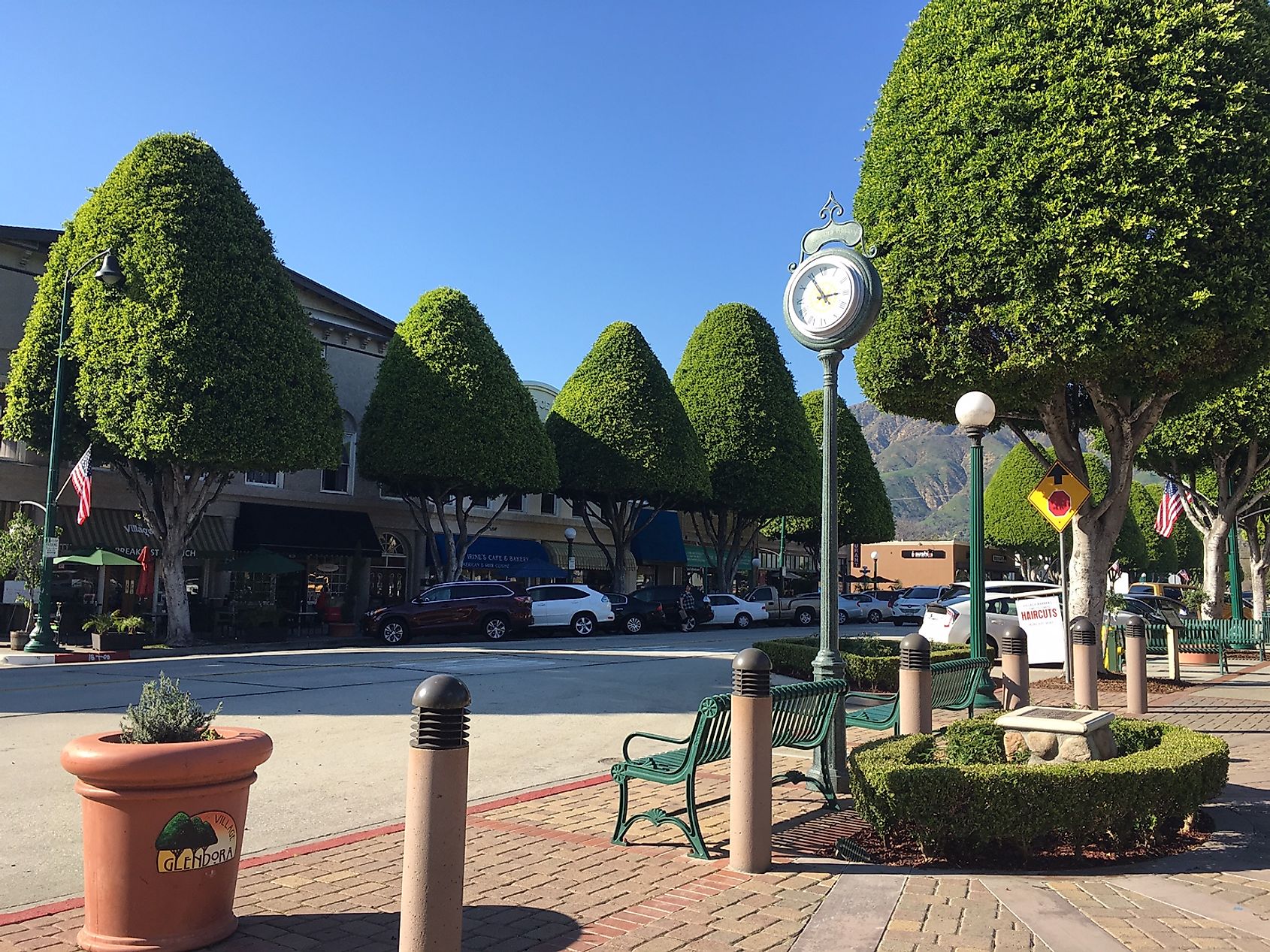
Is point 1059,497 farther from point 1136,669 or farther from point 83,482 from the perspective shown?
point 83,482

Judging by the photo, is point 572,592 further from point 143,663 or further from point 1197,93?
point 1197,93

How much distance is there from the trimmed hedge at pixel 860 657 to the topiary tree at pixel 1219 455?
9791 mm

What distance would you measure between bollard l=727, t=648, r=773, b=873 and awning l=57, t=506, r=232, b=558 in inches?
931

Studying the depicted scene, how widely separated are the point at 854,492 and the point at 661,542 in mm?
10208

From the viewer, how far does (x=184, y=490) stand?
25.8m

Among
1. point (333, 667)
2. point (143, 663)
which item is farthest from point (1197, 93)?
point (143, 663)

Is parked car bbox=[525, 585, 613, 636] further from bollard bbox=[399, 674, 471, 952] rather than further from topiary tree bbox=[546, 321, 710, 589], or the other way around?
bollard bbox=[399, 674, 471, 952]

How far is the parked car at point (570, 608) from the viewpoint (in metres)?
31.1

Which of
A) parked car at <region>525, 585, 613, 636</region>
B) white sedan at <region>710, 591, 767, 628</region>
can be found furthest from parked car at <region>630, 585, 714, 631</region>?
parked car at <region>525, 585, 613, 636</region>

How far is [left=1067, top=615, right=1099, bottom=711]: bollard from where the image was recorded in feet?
39.2

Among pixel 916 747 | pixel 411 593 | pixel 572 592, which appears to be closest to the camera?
pixel 916 747

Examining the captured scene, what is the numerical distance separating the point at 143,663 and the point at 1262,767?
Answer: 18607 mm

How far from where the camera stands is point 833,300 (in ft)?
26.7

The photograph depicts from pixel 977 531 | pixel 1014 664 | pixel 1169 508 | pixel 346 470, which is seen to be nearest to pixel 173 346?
pixel 346 470
